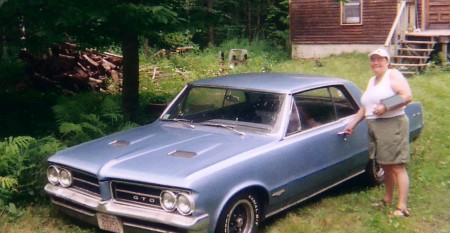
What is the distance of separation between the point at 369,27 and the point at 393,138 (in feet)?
56.6

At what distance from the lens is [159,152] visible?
17.3 feet

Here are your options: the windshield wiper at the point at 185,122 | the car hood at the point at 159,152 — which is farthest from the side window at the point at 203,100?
the car hood at the point at 159,152

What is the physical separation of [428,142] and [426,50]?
33.6 ft

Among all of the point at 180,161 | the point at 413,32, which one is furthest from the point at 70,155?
the point at 413,32

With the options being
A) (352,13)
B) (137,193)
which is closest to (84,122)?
(137,193)

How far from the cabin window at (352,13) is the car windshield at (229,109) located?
17.1m

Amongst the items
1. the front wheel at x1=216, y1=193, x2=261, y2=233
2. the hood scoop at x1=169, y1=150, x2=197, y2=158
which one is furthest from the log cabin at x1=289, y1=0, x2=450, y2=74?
the hood scoop at x1=169, y1=150, x2=197, y2=158

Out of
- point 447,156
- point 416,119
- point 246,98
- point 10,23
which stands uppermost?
point 10,23

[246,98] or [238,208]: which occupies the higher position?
[246,98]

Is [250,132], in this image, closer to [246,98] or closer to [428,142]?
[246,98]

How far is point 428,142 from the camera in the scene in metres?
8.80

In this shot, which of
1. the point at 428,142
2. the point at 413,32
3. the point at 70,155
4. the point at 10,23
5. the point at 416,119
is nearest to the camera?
the point at 70,155

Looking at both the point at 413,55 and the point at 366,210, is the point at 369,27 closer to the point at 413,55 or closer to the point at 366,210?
the point at 413,55

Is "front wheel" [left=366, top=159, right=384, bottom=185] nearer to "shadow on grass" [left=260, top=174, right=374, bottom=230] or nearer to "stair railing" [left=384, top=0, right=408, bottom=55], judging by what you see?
"shadow on grass" [left=260, top=174, right=374, bottom=230]
